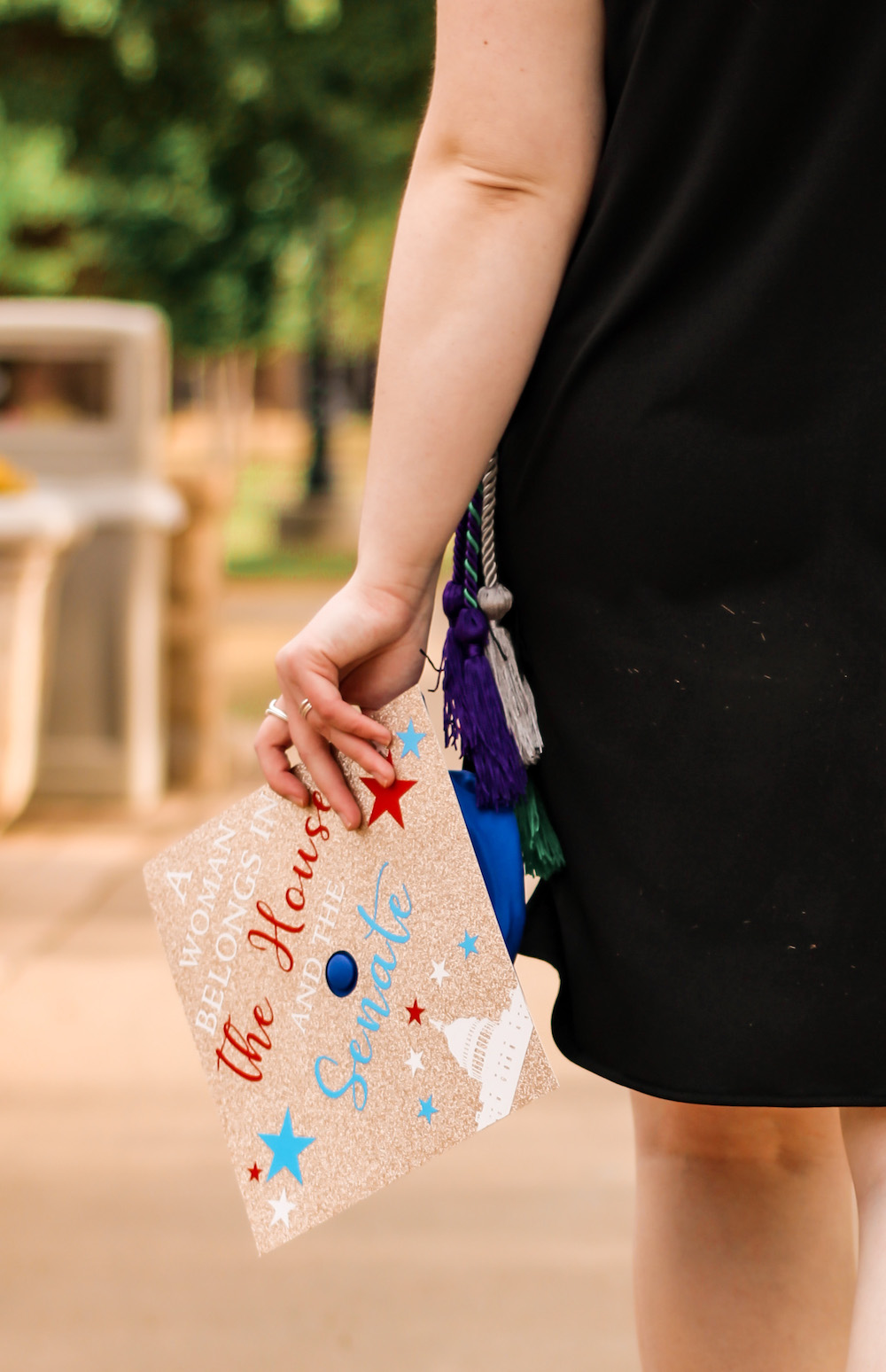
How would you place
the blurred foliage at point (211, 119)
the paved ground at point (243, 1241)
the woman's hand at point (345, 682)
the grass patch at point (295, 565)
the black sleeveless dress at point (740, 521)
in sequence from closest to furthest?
the black sleeveless dress at point (740, 521) < the woman's hand at point (345, 682) < the paved ground at point (243, 1241) < the blurred foliage at point (211, 119) < the grass patch at point (295, 565)

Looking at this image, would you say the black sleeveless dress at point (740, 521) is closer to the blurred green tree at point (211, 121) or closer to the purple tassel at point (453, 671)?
the purple tassel at point (453, 671)

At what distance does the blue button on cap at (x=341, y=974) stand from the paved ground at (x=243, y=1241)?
3.18ft

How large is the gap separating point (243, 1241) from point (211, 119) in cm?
848

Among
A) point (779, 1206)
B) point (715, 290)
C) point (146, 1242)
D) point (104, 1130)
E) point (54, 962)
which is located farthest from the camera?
point (54, 962)

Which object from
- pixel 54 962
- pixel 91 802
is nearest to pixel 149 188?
pixel 91 802

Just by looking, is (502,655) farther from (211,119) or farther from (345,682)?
(211,119)

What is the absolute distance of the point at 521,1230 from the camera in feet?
A: 7.67

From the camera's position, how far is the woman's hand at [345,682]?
1192 mm

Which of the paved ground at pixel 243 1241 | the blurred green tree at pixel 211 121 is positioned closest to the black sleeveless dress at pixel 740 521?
the paved ground at pixel 243 1241

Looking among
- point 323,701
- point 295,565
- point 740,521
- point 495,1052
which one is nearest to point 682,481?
point 740,521

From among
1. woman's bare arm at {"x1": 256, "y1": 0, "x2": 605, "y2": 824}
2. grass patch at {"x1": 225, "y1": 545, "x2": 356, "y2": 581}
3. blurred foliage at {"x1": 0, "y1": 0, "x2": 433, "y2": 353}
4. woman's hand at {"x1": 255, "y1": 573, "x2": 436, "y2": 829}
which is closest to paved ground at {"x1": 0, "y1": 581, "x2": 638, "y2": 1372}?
woman's hand at {"x1": 255, "y1": 573, "x2": 436, "y2": 829}

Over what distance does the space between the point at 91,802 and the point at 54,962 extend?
1.56 metres

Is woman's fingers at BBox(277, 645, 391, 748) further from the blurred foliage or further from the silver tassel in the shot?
the blurred foliage

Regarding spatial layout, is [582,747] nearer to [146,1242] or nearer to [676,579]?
[676,579]
